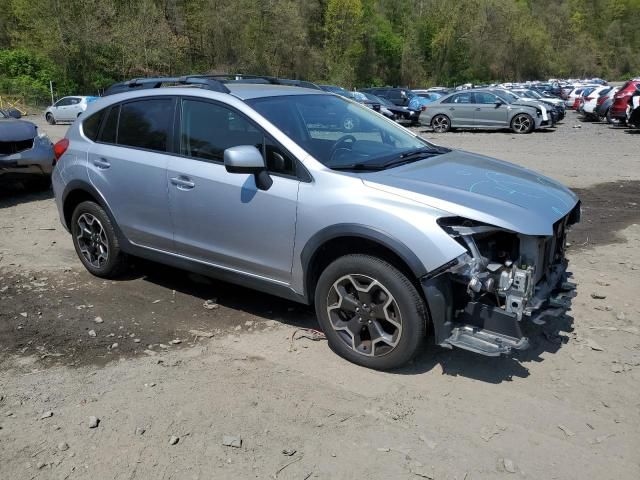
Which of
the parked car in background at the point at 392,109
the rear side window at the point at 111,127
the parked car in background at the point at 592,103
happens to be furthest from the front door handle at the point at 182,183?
the parked car in background at the point at 592,103

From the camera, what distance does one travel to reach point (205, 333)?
450cm

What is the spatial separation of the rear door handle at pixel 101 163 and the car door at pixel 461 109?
726 inches

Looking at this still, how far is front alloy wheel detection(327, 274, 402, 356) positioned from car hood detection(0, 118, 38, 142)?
22.9 ft

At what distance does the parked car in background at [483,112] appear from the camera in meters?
20.8

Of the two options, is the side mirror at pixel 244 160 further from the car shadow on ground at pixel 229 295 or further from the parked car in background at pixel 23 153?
the parked car in background at pixel 23 153

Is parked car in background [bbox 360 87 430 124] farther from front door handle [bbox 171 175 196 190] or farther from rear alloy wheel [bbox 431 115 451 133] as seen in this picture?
front door handle [bbox 171 175 196 190]

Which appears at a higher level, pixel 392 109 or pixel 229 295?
pixel 392 109

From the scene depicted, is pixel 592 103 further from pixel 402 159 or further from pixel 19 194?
pixel 402 159

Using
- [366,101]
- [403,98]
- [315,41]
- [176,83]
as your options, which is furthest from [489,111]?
[315,41]

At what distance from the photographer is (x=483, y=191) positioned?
147 inches

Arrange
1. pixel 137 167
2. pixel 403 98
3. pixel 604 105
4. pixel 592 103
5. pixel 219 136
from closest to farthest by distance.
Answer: pixel 219 136 < pixel 137 167 < pixel 604 105 < pixel 592 103 < pixel 403 98

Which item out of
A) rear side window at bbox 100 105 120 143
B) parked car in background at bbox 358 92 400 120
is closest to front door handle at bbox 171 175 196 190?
rear side window at bbox 100 105 120 143

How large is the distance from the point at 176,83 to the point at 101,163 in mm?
957

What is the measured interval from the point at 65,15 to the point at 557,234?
1849 inches
